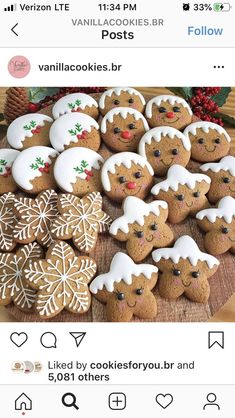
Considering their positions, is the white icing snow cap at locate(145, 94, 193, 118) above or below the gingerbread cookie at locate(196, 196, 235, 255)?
above

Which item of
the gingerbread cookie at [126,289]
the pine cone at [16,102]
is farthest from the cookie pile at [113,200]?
the pine cone at [16,102]

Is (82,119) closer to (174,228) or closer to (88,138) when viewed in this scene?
(88,138)

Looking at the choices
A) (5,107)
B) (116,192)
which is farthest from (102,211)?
(5,107)

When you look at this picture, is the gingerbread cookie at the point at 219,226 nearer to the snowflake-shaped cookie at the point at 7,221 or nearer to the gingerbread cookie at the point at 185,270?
the gingerbread cookie at the point at 185,270

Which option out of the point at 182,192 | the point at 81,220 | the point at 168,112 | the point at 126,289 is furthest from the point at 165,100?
the point at 126,289
